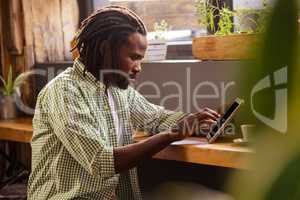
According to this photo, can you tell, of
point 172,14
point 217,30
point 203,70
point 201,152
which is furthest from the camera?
point 172,14

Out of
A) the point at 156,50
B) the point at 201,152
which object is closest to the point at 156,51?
the point at 156,50

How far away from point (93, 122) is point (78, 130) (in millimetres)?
73

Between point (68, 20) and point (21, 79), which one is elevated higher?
point (68, 20)

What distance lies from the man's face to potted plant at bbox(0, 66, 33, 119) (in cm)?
149

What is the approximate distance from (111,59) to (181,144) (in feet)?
1.28

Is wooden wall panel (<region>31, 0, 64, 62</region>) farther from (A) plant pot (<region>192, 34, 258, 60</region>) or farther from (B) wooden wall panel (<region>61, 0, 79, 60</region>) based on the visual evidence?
(A) plant pot (<region>192, 34, 258, 60</region>)

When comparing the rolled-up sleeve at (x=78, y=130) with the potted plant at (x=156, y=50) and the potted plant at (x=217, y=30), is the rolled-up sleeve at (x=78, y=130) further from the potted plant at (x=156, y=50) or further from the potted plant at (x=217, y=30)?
the potted plant at (x=156, y=50)

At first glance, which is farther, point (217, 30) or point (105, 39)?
point (217, 30)

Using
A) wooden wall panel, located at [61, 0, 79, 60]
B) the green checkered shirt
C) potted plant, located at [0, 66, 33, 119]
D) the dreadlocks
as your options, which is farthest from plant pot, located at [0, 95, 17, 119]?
the dreadlocks

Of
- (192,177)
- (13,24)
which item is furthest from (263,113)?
(13,24)

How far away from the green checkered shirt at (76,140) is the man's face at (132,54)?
117mm

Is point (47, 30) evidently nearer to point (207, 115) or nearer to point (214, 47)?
point (214, 47)

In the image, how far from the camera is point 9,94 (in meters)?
3.13

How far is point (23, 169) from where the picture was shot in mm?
3229
